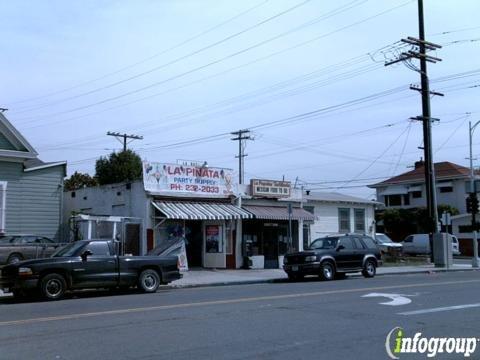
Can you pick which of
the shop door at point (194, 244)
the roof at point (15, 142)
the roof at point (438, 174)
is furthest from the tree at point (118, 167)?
the roof at point (438, 174)

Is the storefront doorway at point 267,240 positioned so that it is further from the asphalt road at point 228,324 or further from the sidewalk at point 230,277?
the asphalt road at point 228,324

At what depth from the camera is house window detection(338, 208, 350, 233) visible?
37.5 meters

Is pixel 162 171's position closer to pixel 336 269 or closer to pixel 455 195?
pixel 336 269

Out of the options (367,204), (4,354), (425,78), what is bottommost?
(4,354)

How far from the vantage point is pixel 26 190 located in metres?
26.3

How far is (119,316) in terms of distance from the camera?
467 inches

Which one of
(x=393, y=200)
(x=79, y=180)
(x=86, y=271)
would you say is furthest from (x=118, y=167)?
(x=86, y=271)

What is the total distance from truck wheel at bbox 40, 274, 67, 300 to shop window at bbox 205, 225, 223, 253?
12790mm

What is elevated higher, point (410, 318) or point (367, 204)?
point (367, 204)

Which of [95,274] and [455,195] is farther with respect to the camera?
[455,195]

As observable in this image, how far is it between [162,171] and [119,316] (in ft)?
50.1

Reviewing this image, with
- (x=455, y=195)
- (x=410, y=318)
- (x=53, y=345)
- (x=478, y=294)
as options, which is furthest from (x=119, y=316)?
(x=455, y=195)

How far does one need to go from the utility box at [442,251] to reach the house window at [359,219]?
666cm
